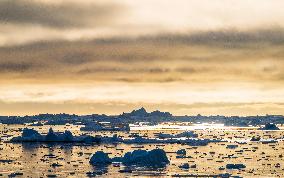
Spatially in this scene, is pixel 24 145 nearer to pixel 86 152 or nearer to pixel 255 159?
pixel 86 152

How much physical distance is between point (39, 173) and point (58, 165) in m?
6.91

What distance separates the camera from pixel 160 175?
5053 cm

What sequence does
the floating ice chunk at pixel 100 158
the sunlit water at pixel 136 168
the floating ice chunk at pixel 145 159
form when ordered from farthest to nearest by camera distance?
the floating ice chunk at pixel 100 158 → the floating ice chunk at pixel 145 159 → the sunlit water at pixel 136 168

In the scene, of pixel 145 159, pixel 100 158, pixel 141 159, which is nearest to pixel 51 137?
pixel 100 158

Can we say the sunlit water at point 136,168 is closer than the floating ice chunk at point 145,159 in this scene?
Yes

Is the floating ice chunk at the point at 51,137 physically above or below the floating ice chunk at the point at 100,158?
above

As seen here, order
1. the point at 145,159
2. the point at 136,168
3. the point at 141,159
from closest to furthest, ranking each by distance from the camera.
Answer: the point at 136,168 → the point at 145,159 → the point at 141,159

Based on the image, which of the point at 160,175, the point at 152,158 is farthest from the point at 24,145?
the point at 160,175

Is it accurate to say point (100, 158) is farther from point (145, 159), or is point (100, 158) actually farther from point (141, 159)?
point (145, 159)

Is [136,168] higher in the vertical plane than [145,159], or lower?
lower

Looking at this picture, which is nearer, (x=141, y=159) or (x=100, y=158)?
(x=141, y=159)

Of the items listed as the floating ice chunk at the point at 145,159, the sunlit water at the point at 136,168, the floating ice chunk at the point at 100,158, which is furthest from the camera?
the floating ice chunk at the point at 100,158

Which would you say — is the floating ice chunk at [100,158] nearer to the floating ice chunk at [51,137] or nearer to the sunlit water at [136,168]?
the sunlit water at [136,168]

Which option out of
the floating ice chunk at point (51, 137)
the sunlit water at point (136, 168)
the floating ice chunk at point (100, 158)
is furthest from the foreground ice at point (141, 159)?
the floating ice chunk at point (51, 137)
